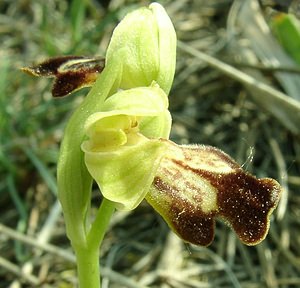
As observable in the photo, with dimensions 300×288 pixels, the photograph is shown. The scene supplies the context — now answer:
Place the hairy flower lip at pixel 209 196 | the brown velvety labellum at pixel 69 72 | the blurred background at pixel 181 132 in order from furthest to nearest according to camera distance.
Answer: the blurred background at pixel 181 132, the brown velvety labellum at pixel 69 72, the hairy flower lip at pixel 209 196

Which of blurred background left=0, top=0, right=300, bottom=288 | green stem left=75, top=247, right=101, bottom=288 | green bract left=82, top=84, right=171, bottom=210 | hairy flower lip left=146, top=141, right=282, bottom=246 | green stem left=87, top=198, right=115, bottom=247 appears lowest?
blurred background left=0, top=0, right=300, bottom=288

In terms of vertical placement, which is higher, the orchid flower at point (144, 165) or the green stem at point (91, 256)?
the orchid flower at point (144, 165)

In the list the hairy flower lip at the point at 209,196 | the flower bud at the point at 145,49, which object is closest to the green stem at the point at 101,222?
the hairy flower lip at the point at 209,196

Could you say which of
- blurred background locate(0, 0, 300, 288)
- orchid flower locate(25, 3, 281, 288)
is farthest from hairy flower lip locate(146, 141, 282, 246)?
blurred background locate(0, 0, 300, 288)

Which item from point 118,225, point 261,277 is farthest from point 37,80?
point 261,277

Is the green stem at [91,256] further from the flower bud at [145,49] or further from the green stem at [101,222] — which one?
the flower bud at [145,49]

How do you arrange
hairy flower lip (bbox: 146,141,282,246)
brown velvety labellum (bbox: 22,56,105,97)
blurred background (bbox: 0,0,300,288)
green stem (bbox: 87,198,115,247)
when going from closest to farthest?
hairy flower lip (bbox: 146,141,282,246) → green stem (bbox: 87,198,115,247) → brown velvety labellum (bbox: 22,56,105,97) → blurred background (bbox: 0,0,300,288)

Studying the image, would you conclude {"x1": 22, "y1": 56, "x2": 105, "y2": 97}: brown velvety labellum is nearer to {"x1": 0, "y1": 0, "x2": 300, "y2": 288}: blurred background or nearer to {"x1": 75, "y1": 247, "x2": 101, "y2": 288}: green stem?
{"x1": 75, "y1": 247, "x2": 101, "y2": 288}: green stem
